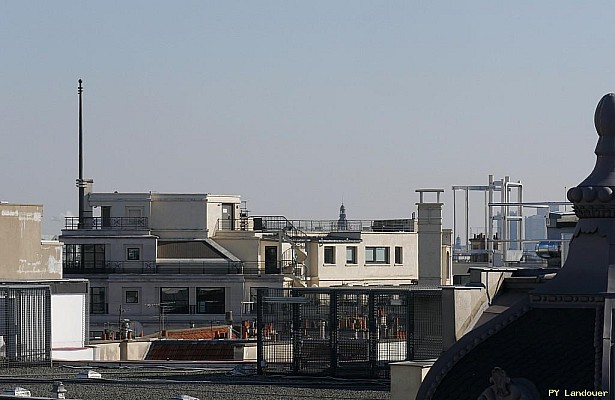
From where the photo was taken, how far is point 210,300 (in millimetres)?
82312

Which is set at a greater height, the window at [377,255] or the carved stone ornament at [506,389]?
the carved stone ornament at [506,389]

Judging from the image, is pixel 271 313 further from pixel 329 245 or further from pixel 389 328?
pixel 329 245

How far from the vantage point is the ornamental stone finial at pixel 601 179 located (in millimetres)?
14195

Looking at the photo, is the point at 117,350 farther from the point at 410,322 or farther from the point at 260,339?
the point at 410,322

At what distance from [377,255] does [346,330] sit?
5581 centimetres

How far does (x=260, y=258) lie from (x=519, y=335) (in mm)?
72297

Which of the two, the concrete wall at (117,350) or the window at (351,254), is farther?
the window at (351,254)

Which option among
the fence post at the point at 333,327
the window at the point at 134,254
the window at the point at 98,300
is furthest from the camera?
the window at the point at 134,254

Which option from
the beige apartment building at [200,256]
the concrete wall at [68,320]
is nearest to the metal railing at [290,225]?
the beige apartment building at [200,256]

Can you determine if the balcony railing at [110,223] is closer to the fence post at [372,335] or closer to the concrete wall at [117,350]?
the concrete wall at [117,350]

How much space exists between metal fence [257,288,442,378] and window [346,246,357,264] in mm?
52071

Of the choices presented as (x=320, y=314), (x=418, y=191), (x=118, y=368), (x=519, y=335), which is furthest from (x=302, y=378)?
(x=418, y=191)

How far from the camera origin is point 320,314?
3419cm

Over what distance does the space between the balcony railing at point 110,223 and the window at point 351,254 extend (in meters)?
11.4
